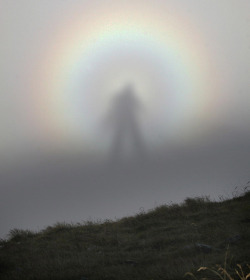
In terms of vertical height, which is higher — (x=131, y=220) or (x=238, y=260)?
(x=131, y=220)

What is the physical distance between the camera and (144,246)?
12211 mm

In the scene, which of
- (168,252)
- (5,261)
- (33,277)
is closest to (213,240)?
(168,252)

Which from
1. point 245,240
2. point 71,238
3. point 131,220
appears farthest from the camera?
point 131,220

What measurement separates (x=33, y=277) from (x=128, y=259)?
277cm

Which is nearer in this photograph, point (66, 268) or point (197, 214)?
point (66, 268)

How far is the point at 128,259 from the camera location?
10.5m

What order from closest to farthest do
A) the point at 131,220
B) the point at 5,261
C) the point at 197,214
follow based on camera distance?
the point at 5,261, the point at 197,214, the point at 131,220

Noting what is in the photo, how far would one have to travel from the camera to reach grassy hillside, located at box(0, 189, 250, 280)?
8.80m

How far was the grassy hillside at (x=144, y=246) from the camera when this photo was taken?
8.80m

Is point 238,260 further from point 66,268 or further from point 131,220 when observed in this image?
point 131,220

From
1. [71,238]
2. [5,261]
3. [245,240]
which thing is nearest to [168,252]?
[245,240]

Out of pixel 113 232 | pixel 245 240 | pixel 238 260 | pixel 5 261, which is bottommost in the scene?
pixel 238 260

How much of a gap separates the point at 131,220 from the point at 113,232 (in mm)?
2318

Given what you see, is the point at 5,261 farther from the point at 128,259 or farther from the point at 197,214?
the point at 197,214
